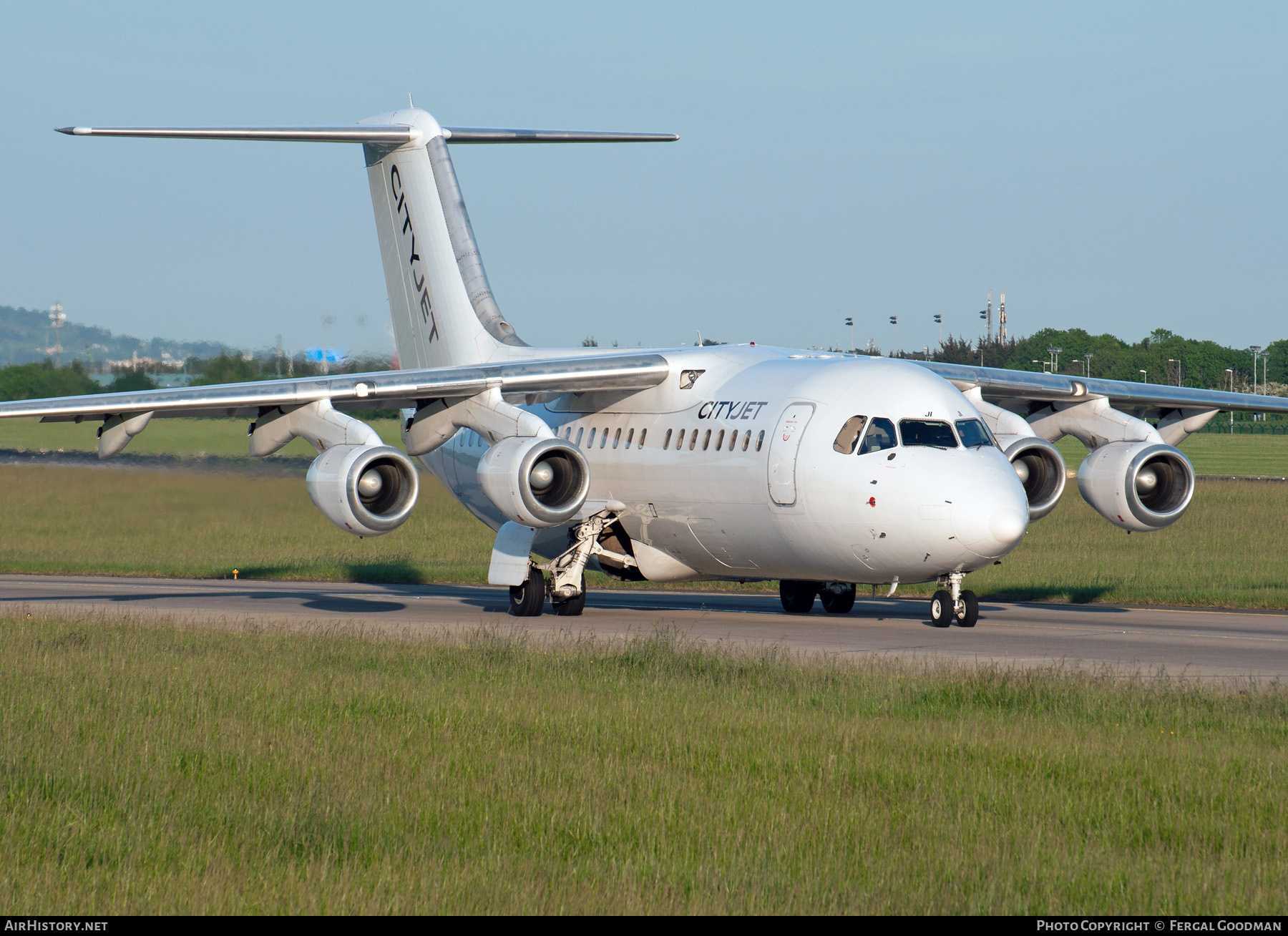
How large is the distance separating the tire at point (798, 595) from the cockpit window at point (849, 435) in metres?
4.77

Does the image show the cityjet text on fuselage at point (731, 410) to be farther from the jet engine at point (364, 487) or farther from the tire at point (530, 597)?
the jet engine at point (364, 487)

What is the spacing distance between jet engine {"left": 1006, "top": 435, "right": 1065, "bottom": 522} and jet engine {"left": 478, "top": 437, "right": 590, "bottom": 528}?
5.80 metres

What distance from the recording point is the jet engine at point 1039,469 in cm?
2006

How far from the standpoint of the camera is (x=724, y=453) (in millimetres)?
18828

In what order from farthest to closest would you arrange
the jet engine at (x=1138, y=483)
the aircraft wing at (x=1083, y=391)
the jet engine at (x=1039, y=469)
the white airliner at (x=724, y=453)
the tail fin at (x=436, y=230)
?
the tail fin at (x=436, y=230) → the aircraft wing at (x=1083, y=391) → the jet engine at (x=1039, y=469) → the jet engine at (x=1138, y=483) → the white airliner at (x=724, y=453)

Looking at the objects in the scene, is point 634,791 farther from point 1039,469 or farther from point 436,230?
point 436,230

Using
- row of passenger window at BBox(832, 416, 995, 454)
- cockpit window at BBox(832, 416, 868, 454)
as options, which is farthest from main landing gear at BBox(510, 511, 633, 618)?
row of passenger window at BBox(832, 416, 995, 454)

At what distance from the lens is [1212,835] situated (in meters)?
7.60

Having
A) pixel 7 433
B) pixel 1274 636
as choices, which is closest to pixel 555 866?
pixel 1274 636

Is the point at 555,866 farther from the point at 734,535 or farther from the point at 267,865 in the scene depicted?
the point at 734,535

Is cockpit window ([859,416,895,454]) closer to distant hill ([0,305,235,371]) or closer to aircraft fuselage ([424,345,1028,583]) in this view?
aircraft fuselage ([424,345,1028,583])

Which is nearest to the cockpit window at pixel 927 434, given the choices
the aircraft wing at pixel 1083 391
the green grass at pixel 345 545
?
the aircraft wing at pixel 1083 391
